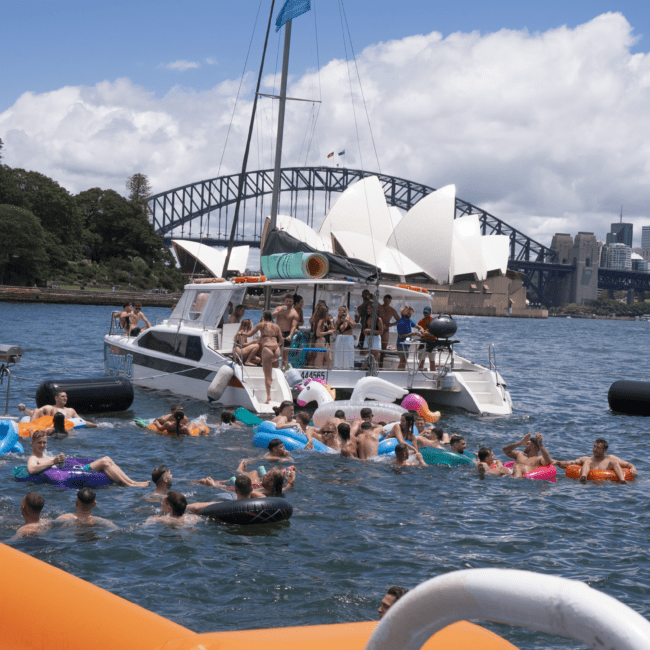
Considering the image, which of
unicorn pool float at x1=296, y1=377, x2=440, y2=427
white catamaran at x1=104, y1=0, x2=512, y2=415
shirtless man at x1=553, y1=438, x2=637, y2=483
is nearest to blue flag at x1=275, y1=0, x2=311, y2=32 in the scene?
white catamaran at x1=104, y1=0, x2=512, y2=415

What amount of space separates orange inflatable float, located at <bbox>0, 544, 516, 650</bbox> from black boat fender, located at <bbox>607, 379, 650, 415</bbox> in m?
16.2

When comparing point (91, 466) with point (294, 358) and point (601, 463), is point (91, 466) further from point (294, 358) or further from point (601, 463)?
point (601, 463)

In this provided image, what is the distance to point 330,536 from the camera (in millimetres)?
7824

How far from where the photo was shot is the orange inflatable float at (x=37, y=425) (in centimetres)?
1184

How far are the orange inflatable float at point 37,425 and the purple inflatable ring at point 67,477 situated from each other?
2.58m

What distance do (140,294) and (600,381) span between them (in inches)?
2348

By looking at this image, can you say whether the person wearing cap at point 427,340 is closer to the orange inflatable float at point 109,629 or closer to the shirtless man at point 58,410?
the shirtless man at point 58,410

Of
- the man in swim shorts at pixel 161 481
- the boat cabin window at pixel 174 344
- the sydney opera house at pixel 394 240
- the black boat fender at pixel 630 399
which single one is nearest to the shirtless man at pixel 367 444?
the man in swim shorts at pixel 161 481

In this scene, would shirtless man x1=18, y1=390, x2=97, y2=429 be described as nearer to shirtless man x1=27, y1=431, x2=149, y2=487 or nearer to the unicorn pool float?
shirtless man x1=27, y1=431, x2=149, y2=487

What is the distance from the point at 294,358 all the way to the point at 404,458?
5346mm

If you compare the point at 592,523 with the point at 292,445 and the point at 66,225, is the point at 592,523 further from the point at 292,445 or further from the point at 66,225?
the point at 66,225

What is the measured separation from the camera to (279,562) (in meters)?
6.99

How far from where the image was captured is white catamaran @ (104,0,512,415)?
1477 cm

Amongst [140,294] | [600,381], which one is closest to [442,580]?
[600,381]
